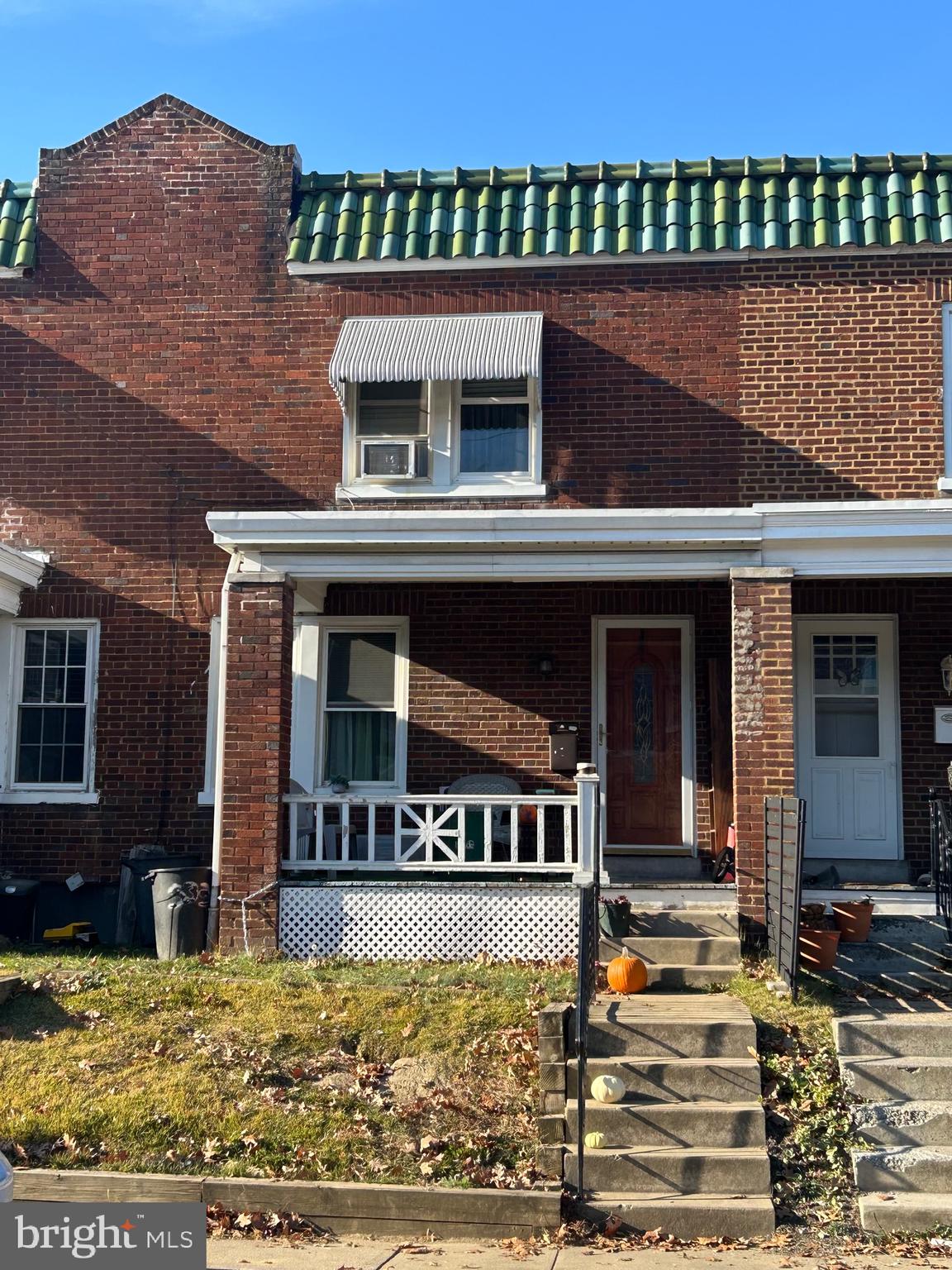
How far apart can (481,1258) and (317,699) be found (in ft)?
23.0

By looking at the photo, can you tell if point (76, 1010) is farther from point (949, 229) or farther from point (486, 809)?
point (949, 229)

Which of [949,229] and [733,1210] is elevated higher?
[949,229]

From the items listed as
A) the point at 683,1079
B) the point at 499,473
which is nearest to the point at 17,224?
the point at 499,473

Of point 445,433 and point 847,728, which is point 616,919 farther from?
point 445,433

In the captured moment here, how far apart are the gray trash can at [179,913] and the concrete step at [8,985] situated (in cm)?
138

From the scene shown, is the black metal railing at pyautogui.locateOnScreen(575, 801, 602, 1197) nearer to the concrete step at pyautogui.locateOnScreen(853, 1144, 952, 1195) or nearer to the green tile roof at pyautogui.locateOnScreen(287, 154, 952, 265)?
the concrete step at pyautogui.locateOnScreen(853, 1144, 952, 1195)

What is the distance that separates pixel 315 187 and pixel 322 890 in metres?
7.49

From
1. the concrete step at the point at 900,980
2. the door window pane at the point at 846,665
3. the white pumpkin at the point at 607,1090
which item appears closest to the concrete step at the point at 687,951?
the concrete step at the point at 900,980

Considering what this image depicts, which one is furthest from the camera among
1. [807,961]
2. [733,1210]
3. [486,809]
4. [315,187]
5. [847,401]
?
[315,187]

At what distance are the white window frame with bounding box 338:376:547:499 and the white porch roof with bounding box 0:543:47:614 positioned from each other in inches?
122

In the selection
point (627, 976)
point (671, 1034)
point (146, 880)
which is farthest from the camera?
point (146, 880)

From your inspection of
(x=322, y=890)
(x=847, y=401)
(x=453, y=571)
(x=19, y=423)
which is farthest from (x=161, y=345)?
(x=847, y=401)

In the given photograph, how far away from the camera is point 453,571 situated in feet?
37.9

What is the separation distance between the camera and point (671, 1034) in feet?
29.0
